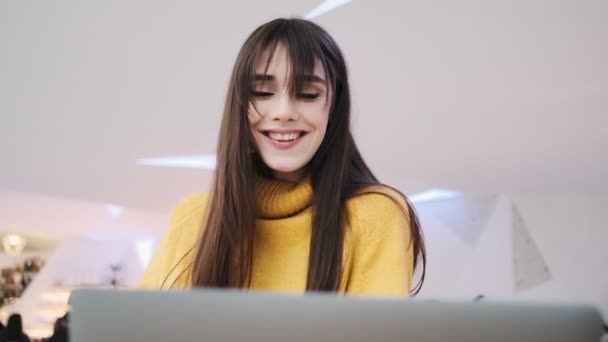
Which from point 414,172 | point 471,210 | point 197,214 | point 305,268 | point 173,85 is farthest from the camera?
point 471,210

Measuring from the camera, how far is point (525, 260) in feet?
31.0

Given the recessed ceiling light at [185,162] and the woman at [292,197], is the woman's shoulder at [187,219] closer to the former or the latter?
the woman at [292,197]

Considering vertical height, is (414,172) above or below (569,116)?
below

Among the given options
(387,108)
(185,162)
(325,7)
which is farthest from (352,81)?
(185,162)

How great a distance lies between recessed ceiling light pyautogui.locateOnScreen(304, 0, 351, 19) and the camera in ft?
16.5

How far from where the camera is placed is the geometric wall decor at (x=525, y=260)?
9.37m

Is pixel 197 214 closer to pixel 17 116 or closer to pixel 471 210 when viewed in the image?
pixel 17 116

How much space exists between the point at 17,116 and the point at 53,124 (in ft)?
0.94

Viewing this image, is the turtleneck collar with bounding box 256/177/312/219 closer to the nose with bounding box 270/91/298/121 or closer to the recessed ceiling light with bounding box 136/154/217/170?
the nose with bounding box 270/91/298/121

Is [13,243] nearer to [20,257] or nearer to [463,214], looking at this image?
[20,257]

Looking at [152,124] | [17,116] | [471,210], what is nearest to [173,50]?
[152,124]

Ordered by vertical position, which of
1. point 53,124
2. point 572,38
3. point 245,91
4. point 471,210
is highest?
point 572,38

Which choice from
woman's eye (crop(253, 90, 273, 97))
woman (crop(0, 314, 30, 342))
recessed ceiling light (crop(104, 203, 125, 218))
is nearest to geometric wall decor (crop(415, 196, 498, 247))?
recessed ceiling light (crop(104, 203, 125, 218))

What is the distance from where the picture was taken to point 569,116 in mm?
6383
